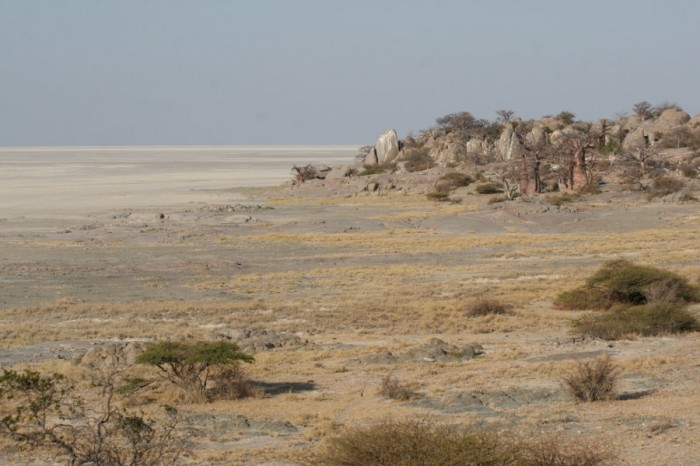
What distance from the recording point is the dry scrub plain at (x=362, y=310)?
48.9 ft

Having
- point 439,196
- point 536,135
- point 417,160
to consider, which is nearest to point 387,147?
point 417,160

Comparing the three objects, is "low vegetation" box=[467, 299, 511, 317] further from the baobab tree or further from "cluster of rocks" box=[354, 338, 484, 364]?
the baobab tree

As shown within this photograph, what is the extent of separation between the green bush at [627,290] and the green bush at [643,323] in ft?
10.8

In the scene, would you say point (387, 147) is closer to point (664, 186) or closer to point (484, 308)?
point (664, 186)

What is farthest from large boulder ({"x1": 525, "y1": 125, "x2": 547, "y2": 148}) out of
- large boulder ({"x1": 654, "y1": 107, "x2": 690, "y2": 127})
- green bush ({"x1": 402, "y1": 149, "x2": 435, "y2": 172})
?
large boulder ({"x1": 654, "y1": 107, "x2": 690, "y2": 127})

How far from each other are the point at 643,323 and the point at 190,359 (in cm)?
1020

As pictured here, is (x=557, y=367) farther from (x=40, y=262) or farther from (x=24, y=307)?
(x=40, y=262)

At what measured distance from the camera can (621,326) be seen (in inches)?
888

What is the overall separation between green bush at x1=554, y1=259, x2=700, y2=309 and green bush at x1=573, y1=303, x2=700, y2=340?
3301 millimetres

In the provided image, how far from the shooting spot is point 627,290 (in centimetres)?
2681

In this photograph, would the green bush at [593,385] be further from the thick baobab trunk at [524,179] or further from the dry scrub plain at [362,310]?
the thick baobab trunk at [524,179]

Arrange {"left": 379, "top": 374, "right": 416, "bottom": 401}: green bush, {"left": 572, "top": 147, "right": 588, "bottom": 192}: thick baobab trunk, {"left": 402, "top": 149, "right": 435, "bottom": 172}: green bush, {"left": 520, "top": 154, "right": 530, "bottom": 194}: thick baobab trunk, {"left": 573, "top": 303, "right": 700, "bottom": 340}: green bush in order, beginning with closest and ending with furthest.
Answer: {"left": 379, "top": 374, "right": 416, "bottom": 401}: green bush, {"left": 573, "top": 303, "right": 700, "bottom": 340}: green bush, {"left": 572, "top": 147, "right": 588, "bottom": 192}: thick baobab trunk, {"left": 520, "top": 154, "right": 530, "bottom": 194}: thick baobab trunk, {"left": 402, "top": 149, "right": 435, "bottom": 172}: green bush

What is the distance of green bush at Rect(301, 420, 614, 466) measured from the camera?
973 cm

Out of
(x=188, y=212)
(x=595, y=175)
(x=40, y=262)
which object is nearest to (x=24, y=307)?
(x=40, y=262)
